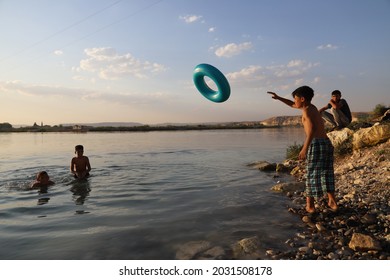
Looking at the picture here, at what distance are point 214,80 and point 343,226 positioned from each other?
5.70 meters

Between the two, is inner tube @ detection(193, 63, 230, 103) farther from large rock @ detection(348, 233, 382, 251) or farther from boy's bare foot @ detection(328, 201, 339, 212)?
large rock @ detection(348, 233, 382, 251)

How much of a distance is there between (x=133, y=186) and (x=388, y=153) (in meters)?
7.37

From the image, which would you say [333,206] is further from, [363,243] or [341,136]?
[341,136]

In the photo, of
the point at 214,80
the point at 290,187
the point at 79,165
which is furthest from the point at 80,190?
the point at 290,187

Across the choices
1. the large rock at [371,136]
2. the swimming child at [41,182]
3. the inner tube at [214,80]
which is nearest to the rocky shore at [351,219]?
the large rock at [371,136]

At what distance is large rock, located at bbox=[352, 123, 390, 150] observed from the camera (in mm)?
9844

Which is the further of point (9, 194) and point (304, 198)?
point (9, 194)

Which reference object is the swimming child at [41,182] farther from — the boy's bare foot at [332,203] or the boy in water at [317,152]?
the boy's bare foot at [332,203]

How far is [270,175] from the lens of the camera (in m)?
11.3

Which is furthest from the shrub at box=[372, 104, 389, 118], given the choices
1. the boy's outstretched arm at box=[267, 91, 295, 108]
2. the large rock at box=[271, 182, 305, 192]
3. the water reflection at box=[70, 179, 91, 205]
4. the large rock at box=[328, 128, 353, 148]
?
the water reflection at box=[70, 179, 91, 205]

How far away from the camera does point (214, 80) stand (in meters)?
9.54
